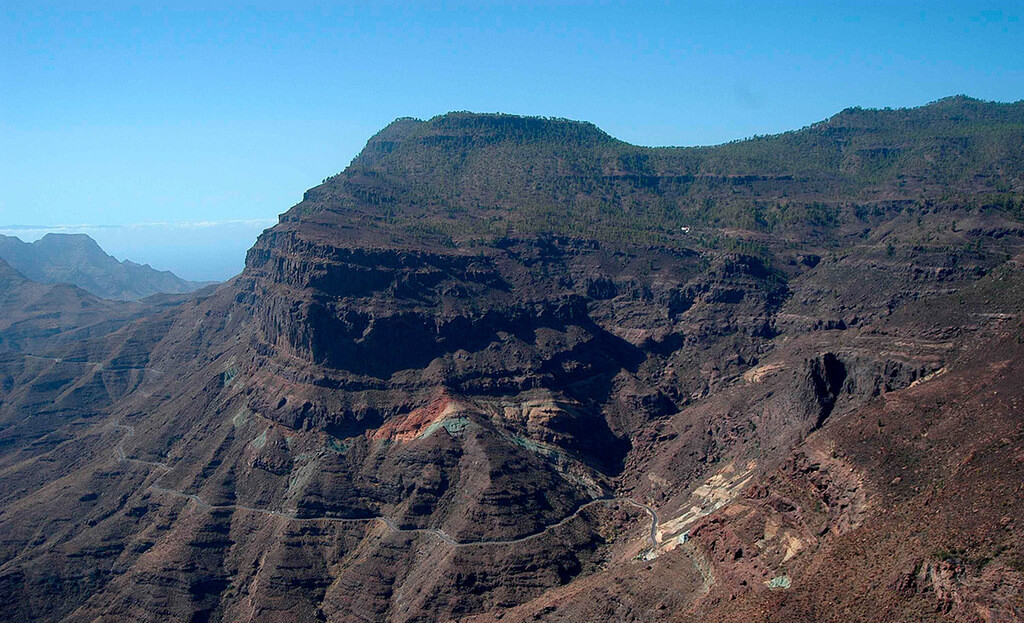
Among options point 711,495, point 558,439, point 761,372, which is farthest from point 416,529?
point 761,372

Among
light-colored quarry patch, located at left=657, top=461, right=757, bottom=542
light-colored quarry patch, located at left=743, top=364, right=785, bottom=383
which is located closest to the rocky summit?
light-colored quarry patch, located at left=657, top=461, right=757, bottom=542

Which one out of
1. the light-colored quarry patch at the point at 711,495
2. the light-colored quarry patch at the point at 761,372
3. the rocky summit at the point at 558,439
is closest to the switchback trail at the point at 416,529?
the rocky summit at the point at 558,439

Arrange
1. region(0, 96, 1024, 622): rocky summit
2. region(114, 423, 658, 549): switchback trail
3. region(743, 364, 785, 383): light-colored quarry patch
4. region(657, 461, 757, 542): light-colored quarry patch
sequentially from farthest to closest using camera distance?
region(743, 364, 785, 383): light-colored quarry patch, region(114, 423, 658, 549): switchback trail, region(657, 461, 757, 542): light-colored quarry patch, region(0, 96, 1024, 622): rocky summit

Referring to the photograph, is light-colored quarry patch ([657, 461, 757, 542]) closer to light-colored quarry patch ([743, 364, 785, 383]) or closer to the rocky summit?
the rocky summit

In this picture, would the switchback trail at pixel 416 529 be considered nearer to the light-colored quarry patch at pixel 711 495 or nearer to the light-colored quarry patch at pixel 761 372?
the light-colored quarry patch at pixel 711 495

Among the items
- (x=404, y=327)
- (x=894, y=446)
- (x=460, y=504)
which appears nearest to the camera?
(x=894, y=446)

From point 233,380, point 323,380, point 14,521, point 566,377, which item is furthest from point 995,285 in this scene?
point 14,521

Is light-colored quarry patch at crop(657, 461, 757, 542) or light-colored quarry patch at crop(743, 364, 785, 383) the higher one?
light-colored quarry patch at crop(743, 364, 785, 383)

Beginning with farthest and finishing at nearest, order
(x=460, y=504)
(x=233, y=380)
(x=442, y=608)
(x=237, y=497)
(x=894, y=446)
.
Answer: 1. (x=233, y=380)
2. (x=237, y=497)
3. (x=460, y=504)
4. (x=442, y=608)
5. (x=894, y=446)

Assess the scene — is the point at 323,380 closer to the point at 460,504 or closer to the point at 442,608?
the point at 460,504
